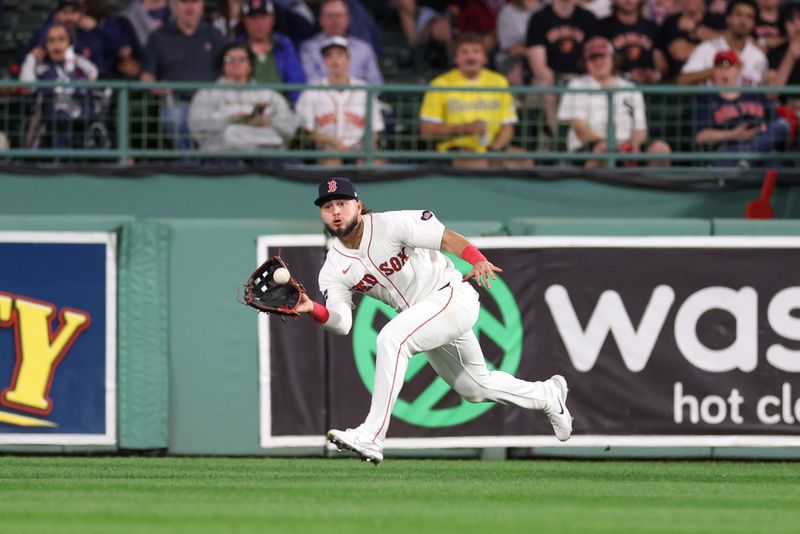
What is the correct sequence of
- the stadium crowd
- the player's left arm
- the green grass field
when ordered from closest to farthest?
the green grass field, the player's left arm, the stadium crowd

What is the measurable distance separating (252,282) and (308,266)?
2834 mm

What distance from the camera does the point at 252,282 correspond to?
29.9ft

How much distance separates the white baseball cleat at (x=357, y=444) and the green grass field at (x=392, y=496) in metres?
0.20

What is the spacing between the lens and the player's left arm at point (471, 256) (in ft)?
28.4

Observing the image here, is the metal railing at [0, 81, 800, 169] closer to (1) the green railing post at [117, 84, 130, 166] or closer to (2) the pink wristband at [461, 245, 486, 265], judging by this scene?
(1) the green railing post at [117, 84, 130, 166]

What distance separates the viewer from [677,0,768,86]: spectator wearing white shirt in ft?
48.0

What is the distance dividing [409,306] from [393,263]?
1.39 feet

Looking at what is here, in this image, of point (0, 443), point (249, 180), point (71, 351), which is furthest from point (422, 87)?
point (0, 443)

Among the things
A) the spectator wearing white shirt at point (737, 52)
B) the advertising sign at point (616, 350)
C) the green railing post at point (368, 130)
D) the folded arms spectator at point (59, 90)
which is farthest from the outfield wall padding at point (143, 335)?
the spectator wearing white shirt at point (737, 52)

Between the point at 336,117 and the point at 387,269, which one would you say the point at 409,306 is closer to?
the point at 387,269

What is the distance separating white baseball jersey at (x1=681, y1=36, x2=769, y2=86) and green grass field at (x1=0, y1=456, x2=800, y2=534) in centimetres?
439

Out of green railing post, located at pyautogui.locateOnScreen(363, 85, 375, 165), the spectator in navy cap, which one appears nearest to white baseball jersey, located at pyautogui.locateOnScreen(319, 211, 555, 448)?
green railing post, located at pyautogui.locateOnScreen(363, 85, 375, 165)

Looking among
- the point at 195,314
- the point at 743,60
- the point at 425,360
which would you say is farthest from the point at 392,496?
the point at 743,60

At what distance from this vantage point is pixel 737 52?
14.7 meters
